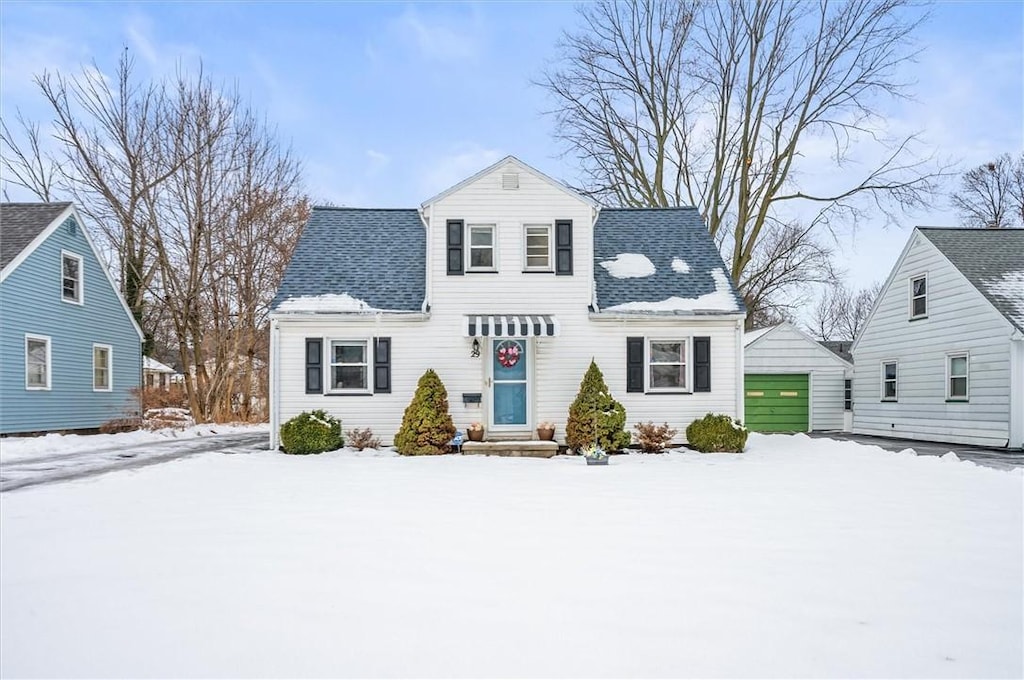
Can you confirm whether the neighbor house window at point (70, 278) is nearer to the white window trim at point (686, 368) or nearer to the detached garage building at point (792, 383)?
the white window trim at point (686, 368)

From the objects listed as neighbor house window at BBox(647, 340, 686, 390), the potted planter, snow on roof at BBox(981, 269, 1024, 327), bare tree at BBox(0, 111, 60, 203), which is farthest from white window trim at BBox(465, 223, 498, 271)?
bare tree at BBox(0, 111, 60, 203)

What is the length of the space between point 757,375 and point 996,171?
72.9ft

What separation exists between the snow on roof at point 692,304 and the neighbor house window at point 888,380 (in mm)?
8595

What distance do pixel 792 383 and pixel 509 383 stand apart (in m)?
11.9

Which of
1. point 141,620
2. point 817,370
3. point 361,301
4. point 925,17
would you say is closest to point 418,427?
point 361,301

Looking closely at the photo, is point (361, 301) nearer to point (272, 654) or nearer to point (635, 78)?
point (272, 654)

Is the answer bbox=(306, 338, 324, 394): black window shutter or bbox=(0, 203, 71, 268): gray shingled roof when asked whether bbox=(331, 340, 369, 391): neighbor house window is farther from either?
bbox=(0, 203, 71, 268): gray shingled roof

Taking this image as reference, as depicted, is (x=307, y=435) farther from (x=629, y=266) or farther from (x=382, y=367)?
Result: (x=629, y=266)

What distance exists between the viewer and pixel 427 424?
13.5 m

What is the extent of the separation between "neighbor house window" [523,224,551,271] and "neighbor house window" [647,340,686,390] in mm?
3196

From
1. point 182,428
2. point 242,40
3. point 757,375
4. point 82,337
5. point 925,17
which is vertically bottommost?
point 182,428

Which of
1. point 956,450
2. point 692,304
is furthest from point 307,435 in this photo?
point 956,450

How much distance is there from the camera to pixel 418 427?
1352 cm

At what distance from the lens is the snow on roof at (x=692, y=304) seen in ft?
48.7
